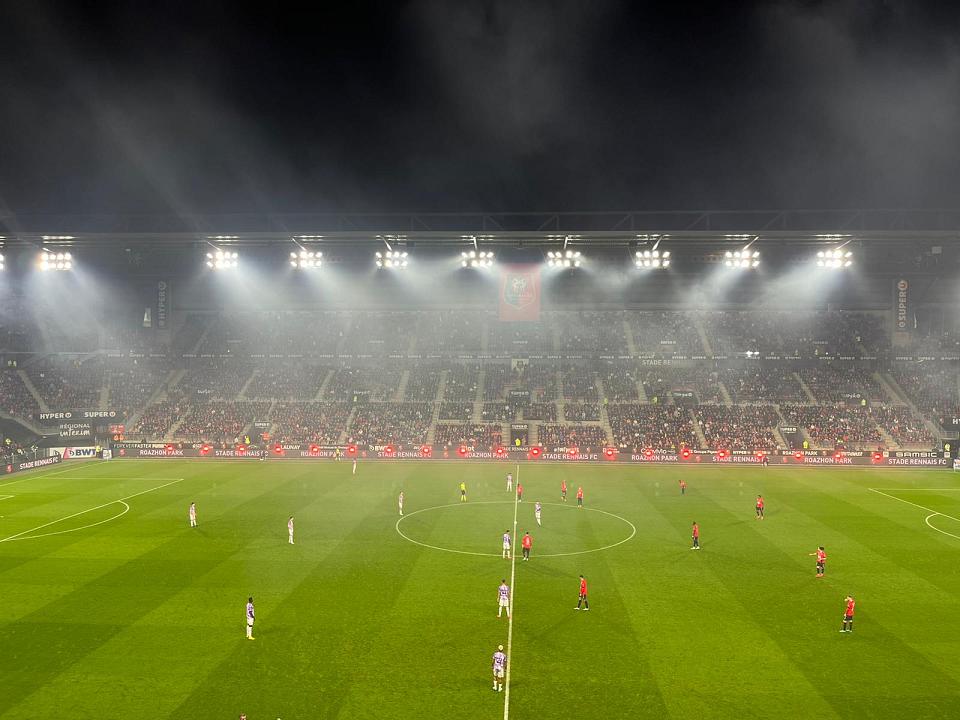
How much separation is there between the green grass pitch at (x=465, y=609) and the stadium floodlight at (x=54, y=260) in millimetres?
27196

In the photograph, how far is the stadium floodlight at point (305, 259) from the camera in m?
56.8

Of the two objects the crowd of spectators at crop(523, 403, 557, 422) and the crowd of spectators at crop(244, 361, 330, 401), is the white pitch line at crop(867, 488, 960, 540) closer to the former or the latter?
the crowd of spectators at crop(523, 403, 557, 422)

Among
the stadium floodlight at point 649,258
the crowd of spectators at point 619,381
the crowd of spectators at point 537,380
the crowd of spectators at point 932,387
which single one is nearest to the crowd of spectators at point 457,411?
the crowd of spectators at point 537,380

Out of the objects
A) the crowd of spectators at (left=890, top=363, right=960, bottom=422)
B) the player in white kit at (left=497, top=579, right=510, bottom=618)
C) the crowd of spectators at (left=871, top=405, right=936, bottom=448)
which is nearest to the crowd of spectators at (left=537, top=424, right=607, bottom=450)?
the crowd of spectators at (left=871, top=405, right=936, bottom=448)

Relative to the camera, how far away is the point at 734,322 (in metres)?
73.4

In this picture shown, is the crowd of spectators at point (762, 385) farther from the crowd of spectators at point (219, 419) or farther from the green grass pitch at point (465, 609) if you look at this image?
the crowd of spectators at point (219, 419)

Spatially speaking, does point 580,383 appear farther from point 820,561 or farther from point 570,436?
point 820,561

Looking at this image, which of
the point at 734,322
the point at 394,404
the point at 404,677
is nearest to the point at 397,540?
the point at 404,677

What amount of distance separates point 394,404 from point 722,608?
48823 millimetres

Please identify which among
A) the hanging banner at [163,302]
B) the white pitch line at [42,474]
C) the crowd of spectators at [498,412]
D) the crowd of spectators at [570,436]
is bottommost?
the white pitch line at [42,474]

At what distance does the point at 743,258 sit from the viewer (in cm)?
5525

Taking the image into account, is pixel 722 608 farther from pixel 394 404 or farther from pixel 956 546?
pixel 394 404

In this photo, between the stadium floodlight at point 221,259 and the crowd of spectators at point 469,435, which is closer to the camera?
the stadium floodlight at point 221,259

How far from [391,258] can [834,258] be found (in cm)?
3783
